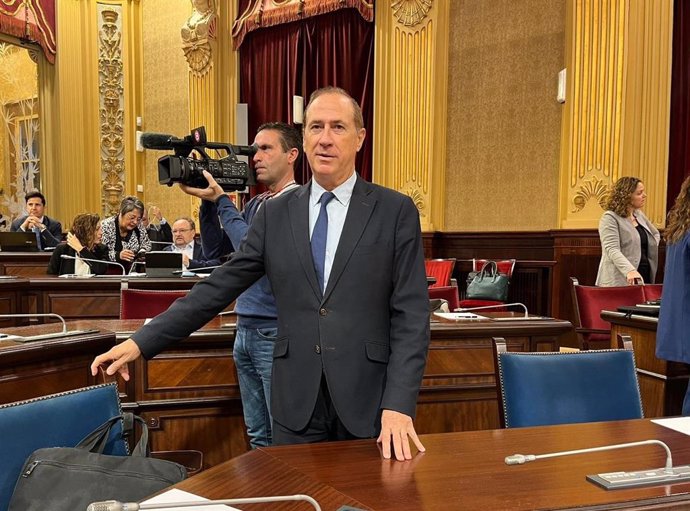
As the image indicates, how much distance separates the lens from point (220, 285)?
162 centimetres

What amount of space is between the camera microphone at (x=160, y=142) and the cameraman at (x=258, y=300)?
0.14m

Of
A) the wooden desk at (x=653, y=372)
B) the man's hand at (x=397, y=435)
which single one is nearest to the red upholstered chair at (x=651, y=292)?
the wooden desk at (x=653, y=372)

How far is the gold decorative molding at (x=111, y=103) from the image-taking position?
10156 millimetres

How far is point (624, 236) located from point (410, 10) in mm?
3802

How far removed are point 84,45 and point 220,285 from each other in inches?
383

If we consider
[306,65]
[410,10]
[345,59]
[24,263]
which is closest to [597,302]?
[410,10]

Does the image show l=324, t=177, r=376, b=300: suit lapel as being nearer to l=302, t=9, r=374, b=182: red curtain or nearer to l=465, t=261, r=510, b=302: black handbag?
l=465, t=261, r=510, b=302: black handbag

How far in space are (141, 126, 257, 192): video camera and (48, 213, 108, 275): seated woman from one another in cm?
299

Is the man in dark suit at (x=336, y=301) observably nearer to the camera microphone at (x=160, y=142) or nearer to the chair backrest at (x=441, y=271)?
the camera microphone at (x=160, y=142)

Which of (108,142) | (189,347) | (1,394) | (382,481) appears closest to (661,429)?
(382,481)

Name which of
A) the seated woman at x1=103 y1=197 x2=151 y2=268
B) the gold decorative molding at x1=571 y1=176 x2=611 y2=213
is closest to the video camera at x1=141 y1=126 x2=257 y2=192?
the seated woman at x1=103 y1=197 x2=151 y2=268

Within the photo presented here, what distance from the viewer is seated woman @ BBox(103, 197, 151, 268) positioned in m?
5.38

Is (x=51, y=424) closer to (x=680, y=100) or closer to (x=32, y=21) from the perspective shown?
(x=680, y=100)

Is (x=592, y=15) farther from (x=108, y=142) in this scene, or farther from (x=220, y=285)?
(x=108, y=142)
